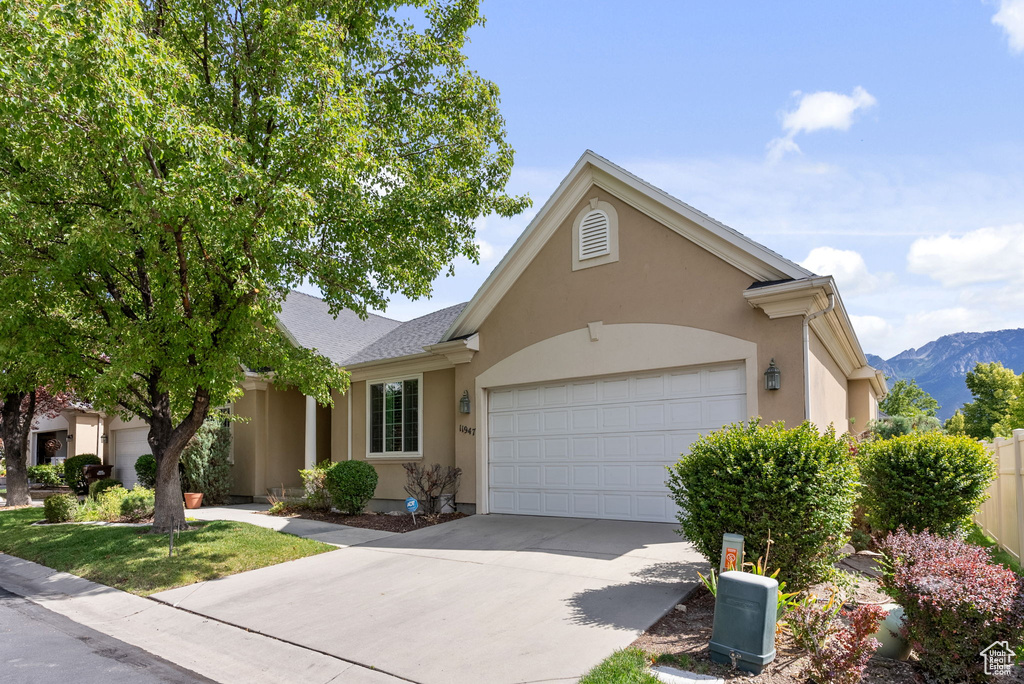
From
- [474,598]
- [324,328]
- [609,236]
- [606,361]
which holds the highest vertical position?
[609,236]

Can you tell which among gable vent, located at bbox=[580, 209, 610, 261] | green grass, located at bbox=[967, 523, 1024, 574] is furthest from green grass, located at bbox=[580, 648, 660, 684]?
gable vent, located at bbox=[580, 209, 610, 261]

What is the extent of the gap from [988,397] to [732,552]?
44.3m

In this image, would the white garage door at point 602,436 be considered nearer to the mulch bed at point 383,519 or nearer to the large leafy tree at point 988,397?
the mulch bed at point 383,519

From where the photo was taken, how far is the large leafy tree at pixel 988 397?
39500mm

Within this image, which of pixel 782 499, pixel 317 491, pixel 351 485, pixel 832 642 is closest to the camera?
pixel 832 642

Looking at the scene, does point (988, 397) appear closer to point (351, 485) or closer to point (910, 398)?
point (910, 398)

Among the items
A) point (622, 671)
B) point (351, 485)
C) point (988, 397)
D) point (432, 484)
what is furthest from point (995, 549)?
point (988, 397)

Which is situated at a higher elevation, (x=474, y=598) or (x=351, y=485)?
(x=351, y=485)

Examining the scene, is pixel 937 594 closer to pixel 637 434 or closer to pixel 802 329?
pixel 802 329

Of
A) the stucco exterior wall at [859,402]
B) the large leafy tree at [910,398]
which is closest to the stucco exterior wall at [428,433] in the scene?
the stucco exterior wall at [859,402]

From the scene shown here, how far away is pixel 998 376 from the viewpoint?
40500 mm

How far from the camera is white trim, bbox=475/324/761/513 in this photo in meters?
9.95

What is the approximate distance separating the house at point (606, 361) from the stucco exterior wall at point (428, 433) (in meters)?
0.04

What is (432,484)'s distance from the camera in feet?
41.8
